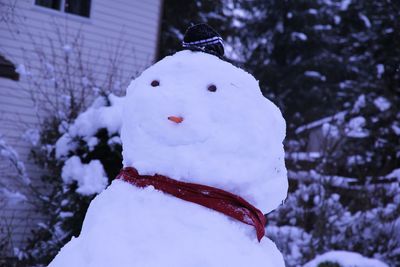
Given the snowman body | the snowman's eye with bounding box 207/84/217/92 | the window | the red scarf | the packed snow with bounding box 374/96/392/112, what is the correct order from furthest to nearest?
the packed snow with bounding box 374/96/392/112
the window
the snowman's eye with bounding box 207/84/217/92
the red scarf
the snowman body

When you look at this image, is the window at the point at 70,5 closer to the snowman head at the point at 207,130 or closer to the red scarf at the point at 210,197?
the snowman head at the point at 207,130

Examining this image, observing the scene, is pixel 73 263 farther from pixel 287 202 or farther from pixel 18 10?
pixel 18 10

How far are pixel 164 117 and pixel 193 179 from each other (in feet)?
1.14

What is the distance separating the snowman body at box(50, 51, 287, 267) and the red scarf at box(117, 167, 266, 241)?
0.03 metres

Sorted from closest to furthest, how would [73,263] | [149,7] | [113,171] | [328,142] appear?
[73,263] < [113,171] < [328,142] < [149,7]

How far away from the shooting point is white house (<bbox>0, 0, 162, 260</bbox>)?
784 cm

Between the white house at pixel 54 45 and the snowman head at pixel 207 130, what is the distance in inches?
189

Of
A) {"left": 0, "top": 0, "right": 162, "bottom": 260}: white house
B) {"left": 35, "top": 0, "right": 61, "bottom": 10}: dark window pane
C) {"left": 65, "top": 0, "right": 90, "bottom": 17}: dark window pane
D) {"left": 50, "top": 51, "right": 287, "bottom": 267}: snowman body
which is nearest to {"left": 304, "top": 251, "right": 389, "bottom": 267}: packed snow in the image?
{"left": 50, "top": 51, "right": 287, "bottom": 267}: snowman body

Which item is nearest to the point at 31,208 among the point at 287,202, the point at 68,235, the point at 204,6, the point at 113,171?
the point at 68,235

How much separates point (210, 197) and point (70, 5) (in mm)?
7889

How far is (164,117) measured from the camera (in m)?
2.34

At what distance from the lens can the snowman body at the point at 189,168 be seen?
6.91 ft

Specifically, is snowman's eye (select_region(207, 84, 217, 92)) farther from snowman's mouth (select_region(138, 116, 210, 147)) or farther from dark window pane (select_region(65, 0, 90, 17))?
dark window pane (select_region(65, 0, 90, 17))

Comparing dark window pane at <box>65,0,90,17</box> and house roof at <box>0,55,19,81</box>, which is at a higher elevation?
dark window pane at <box>65,0,90,17</box>
